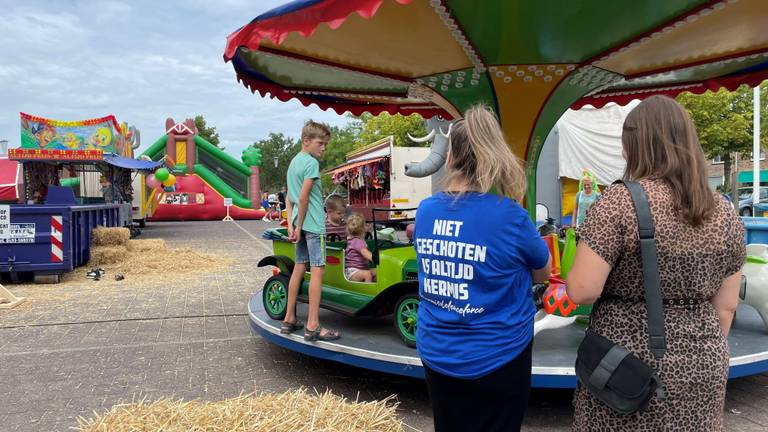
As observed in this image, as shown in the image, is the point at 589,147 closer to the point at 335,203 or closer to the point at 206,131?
the point at 335,203

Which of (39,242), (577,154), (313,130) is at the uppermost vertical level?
(577,154)

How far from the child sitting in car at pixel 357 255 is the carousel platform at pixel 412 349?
47cm

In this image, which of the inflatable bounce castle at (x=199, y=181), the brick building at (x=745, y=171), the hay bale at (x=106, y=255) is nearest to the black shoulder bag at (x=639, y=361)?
the hay bale at (x=106, y=255)

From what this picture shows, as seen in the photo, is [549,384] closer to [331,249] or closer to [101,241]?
[331,249]

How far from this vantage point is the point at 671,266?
1.77m

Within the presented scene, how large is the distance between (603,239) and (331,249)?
3385 millimetres

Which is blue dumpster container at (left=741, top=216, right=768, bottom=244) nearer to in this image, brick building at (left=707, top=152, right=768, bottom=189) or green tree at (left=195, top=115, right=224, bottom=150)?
brick building at (left=707, top=152, right=768, bottom=189)

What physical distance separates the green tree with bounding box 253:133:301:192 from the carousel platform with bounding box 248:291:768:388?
6610cm

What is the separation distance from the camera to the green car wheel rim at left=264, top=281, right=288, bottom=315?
521cm

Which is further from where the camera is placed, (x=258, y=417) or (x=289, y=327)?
(x=289, y=327)

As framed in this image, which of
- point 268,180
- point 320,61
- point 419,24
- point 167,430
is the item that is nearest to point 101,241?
point 320,61

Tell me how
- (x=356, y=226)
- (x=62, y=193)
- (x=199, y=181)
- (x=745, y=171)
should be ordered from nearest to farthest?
1. (x=356, y=226)
2. (x=62, y=193)
3. (x=199, y=181)
4. (x=745, y=171)

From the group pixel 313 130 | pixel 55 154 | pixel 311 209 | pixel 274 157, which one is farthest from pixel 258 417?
pixel 274 157

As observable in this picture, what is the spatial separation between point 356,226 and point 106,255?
8.22m
